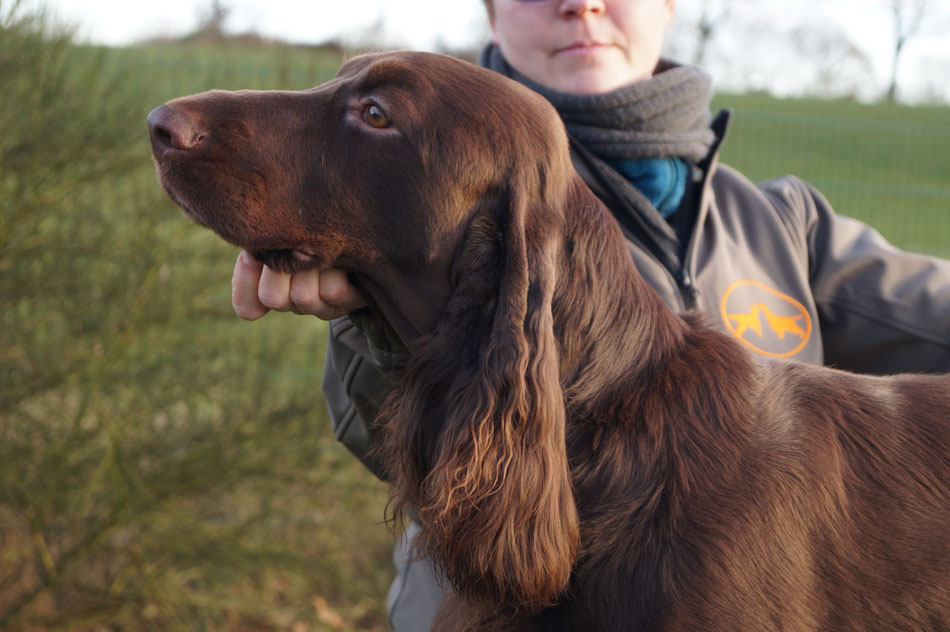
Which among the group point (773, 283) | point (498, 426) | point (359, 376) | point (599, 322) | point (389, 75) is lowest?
point (359, 376)

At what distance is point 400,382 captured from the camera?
226 cm

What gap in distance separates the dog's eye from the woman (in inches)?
29.5

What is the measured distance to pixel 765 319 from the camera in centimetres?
287

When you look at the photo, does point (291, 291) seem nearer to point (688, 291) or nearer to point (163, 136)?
point (163, 136)

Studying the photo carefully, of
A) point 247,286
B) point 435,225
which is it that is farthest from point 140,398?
point 435,225

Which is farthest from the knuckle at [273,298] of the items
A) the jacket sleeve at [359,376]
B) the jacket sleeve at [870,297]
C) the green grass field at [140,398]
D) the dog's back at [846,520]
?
the green grass field at [140,398]

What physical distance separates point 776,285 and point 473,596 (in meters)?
1.46

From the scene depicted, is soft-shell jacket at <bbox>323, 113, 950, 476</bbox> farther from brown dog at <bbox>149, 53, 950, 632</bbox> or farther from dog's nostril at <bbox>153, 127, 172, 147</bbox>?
dog's nostril at <bbox>153, 127, 172, 147</bbox>

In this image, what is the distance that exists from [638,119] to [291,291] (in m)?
1.28

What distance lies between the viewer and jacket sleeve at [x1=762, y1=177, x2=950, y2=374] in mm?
2953

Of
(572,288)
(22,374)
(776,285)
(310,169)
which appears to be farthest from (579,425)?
(22,374)

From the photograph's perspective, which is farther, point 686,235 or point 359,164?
point 686,235

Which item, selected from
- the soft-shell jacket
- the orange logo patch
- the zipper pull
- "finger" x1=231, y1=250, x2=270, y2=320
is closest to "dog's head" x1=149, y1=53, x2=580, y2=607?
"finger" x1=231, y1=250, x2=270, y2=320

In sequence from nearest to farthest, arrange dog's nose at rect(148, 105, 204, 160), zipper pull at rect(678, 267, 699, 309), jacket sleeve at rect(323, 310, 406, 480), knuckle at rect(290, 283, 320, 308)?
dog's nose at rect(148, 105, 204, 160) → knuckle at rect(290, 283, 320, 308) → jacket sleeve at rect(323, 310, 406, 480) → zipper pull at rect(678, 267, 699, 309)
